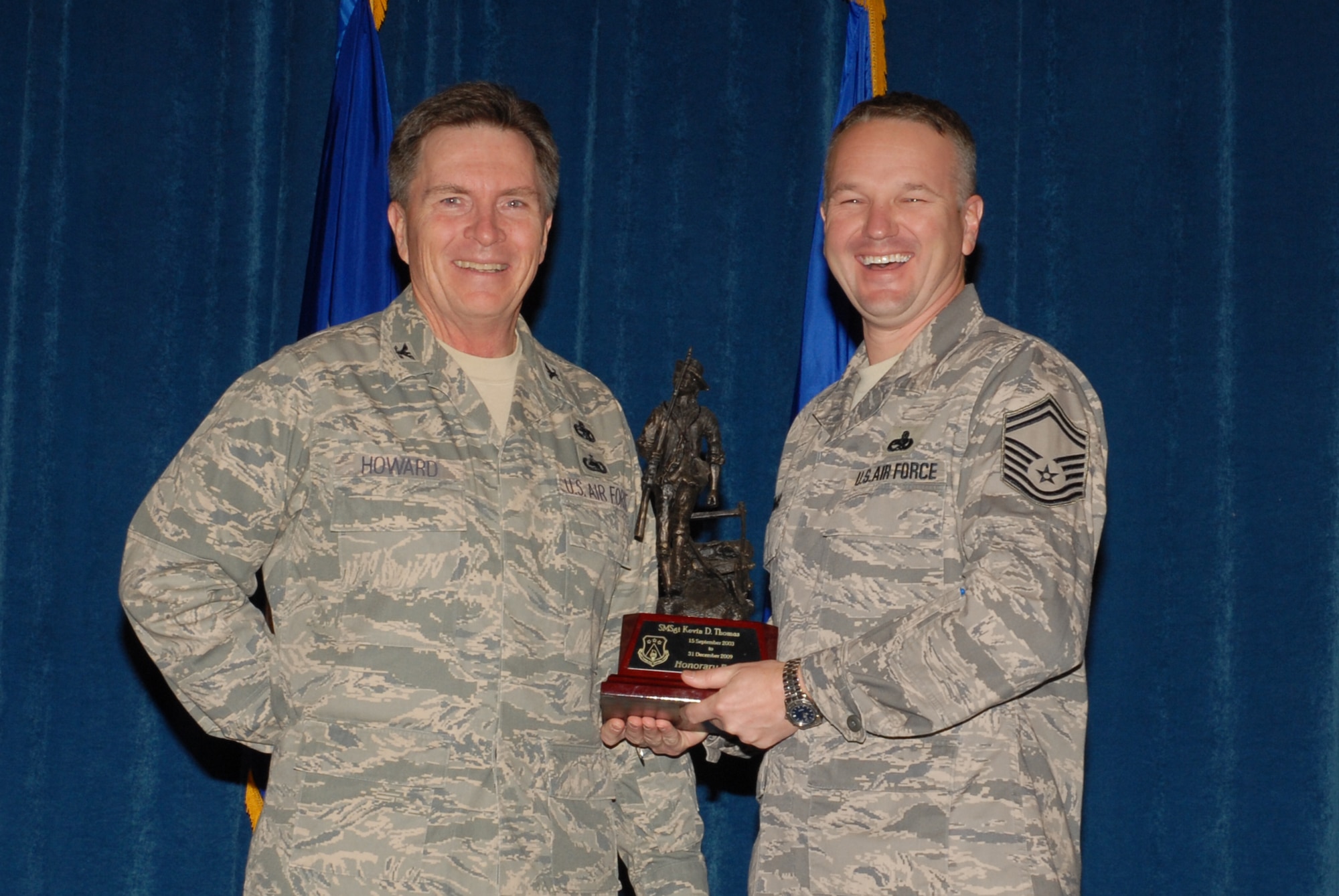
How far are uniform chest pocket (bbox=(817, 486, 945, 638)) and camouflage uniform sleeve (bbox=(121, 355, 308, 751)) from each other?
1.01 meters

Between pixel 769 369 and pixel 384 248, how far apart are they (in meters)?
1.24

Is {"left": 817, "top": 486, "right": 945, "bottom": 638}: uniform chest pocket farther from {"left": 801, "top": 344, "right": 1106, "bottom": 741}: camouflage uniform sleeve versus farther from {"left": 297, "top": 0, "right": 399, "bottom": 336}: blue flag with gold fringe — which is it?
{"left": 297, "top": 0, "right": 399, "bottom": 336}: blue flag with gold fringe

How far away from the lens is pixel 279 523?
233 cm

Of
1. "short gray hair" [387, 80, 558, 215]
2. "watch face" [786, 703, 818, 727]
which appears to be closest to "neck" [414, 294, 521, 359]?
"short gray hair" [387, 80, 558, 215]

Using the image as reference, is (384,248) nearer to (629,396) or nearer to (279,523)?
(629,396)

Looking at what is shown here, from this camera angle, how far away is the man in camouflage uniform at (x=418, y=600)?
2.23 meters

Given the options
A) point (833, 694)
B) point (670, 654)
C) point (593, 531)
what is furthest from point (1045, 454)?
point (593, 531)

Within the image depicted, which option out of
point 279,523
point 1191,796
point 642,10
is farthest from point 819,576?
point 642,10

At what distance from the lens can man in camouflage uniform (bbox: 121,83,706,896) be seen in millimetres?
2227

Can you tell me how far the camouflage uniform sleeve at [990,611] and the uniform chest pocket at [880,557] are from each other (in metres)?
0.03

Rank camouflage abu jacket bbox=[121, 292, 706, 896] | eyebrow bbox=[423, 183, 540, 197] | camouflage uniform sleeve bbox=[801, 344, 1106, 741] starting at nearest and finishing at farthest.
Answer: camouflage uniform sleeve bbox=[801, 344, 1106, 741], camouflage abu jacket bbox=[121, 292, 706, 896], eyebrow bbox=[423, 183, 540, 197]

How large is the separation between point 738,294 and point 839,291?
0.42 metres

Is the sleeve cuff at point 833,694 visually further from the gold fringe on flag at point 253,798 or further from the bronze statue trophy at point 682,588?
the gold fringe on flag at point 253,798

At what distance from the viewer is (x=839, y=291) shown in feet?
12.1
